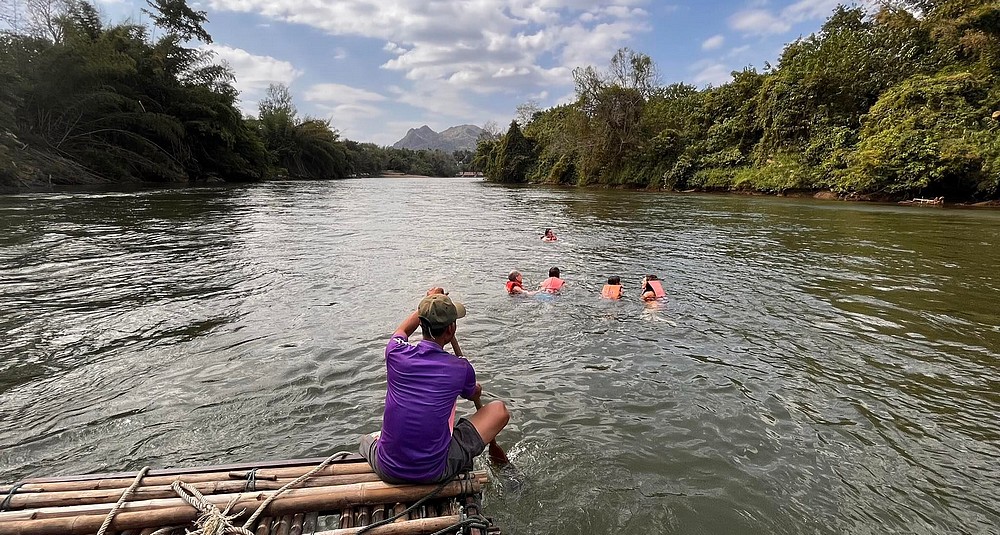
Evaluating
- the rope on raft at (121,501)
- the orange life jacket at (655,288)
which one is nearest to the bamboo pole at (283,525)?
the rope on raft at (121,501)

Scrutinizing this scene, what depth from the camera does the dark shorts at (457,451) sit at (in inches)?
125

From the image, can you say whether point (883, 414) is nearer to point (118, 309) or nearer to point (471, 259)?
point (471, 259)

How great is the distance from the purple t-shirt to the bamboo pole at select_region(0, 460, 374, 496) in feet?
1.07

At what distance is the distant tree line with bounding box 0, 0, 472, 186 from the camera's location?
3244 cm

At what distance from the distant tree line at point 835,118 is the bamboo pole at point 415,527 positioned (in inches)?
1168

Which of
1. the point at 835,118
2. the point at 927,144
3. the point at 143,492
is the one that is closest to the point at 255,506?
the point at 143,492

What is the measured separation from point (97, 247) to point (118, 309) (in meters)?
6.50

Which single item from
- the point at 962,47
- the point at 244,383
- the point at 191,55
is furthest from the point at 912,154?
the point at 191,55

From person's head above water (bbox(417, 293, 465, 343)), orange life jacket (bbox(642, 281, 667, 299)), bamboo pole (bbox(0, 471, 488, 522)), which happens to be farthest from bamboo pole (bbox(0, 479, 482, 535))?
orange life jacket (bbox(642, 281, 667, 299))

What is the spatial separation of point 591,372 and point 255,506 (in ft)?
13.1

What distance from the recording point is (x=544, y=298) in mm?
8961

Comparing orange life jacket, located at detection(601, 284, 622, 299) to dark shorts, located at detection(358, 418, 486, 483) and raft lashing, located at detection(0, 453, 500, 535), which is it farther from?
raft lashing, located at detection(0, 453, 500, 535)

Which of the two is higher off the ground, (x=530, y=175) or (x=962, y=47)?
(x=962, y=47)

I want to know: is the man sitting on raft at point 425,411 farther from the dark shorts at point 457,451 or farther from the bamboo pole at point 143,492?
the bamboo pole at point 143,492
